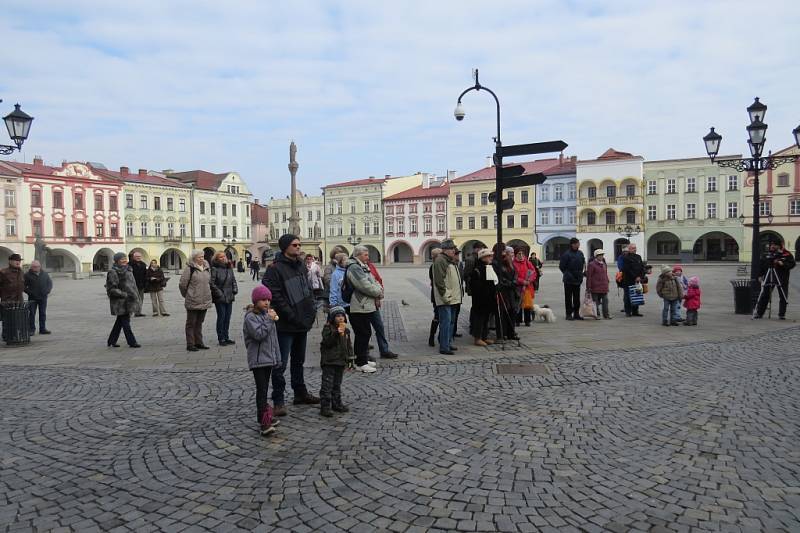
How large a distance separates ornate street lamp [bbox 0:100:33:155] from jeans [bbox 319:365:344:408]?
1061cm

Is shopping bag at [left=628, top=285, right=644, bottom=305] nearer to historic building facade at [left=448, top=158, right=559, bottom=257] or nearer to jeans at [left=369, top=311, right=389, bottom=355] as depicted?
jeans at [left=369, top=311, right=389, bottom=355]

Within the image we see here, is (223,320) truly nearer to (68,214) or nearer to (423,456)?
(423,456)

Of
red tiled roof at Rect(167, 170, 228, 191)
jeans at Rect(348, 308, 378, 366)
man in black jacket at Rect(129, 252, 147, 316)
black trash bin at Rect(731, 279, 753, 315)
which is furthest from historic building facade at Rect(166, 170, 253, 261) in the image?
jeans at Rect(348, 308, 378, 366)

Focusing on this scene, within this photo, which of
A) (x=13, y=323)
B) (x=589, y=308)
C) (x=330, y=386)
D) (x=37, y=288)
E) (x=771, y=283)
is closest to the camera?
(x=330, y=386)

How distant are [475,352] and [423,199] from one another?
64.8 metres

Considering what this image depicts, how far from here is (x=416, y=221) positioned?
7438cm

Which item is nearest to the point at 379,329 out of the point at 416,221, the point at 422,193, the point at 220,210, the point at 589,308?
the point at 589,308

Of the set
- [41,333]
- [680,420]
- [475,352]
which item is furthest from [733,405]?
[41,333]

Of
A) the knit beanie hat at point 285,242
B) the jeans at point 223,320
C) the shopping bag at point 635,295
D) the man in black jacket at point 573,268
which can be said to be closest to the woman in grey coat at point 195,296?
the jeans at point 223,320

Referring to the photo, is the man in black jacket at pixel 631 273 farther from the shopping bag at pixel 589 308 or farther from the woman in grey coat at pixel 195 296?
the woman in grey coat at pixel 195 296

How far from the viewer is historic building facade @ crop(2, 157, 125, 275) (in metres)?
58.6

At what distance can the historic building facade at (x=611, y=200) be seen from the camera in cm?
6072

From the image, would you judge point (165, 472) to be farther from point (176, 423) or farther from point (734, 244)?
point (734, 244)

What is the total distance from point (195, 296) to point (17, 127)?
256 inches
